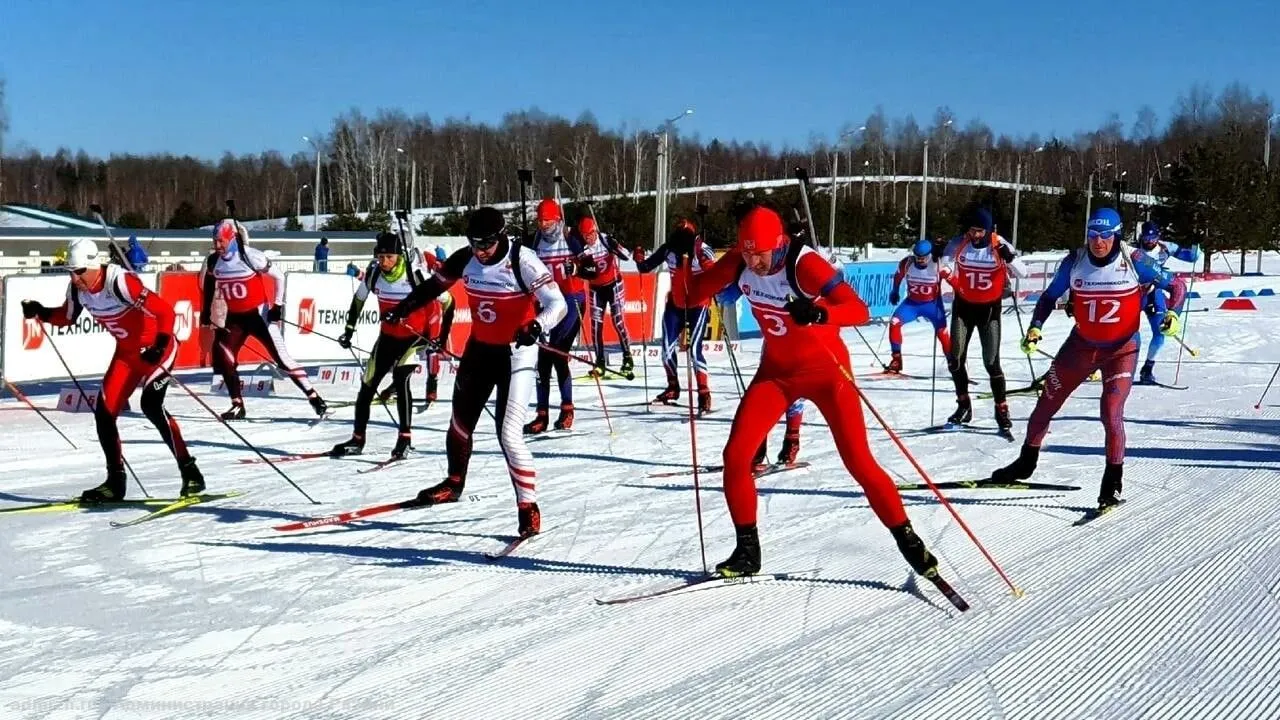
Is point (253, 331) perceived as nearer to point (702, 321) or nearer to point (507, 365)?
point (702, 321)

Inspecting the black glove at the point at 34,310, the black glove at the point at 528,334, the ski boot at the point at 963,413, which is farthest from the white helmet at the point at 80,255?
the ski boot at the point at 963,413

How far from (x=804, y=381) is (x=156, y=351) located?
176 inches

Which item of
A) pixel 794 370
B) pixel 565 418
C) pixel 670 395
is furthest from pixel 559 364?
pixel 794 370

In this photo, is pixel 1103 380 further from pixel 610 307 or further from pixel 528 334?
pixel 610 307

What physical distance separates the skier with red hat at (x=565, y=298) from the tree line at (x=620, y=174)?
35725 millimetres

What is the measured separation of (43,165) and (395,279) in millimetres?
118173

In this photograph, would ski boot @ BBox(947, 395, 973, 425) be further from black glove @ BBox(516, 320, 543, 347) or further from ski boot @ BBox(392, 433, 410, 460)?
black glove @ BBox(516, 320, 543, 347)

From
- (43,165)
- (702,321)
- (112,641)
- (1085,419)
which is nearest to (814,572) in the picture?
(112,641)

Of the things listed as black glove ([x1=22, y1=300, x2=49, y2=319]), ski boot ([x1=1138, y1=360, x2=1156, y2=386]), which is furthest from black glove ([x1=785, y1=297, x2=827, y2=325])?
ski boot ([x1=1138, y1=360, x2=1156, y2=386])

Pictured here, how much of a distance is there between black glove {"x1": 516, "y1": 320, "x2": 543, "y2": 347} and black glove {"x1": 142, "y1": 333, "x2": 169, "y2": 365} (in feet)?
8.77

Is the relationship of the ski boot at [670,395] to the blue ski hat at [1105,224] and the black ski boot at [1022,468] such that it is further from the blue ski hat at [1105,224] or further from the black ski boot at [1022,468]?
the blue ski hat at [1105,224]

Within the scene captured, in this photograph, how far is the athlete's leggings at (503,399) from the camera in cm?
717

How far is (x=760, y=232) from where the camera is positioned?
230 inches

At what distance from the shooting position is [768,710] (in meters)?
4.41
